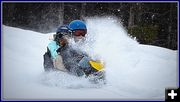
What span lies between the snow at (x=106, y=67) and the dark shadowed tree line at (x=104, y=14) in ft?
0.27

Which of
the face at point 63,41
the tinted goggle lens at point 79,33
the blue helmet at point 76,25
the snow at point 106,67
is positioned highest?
the blue helmet at point 76,25

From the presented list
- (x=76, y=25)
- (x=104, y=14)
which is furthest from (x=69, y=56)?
(x=104, y=14)

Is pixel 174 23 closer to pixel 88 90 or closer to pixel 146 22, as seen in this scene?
pixel 146 22

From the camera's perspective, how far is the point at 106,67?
181 inches

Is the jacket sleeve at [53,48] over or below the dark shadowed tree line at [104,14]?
below

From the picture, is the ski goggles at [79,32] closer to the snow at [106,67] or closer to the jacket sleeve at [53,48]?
the snow at [106,67]

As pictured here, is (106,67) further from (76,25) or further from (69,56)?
(76,25)

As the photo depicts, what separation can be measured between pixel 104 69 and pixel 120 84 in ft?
0.71

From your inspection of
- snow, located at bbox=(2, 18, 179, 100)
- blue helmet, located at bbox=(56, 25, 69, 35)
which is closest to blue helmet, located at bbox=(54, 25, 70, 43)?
blue helmet, located at bbox=(56, 25, 69, 35)

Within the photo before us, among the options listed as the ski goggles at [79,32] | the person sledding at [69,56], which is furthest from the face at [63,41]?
the ski goggles at [79,32]

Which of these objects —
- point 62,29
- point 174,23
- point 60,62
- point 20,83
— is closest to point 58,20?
point 62,29

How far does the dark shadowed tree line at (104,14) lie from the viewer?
4.53 meters

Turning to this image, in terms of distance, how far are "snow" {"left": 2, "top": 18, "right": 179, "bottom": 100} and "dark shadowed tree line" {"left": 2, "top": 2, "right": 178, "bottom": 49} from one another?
81 mm

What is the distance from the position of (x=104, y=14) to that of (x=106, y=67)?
0.51 metres
